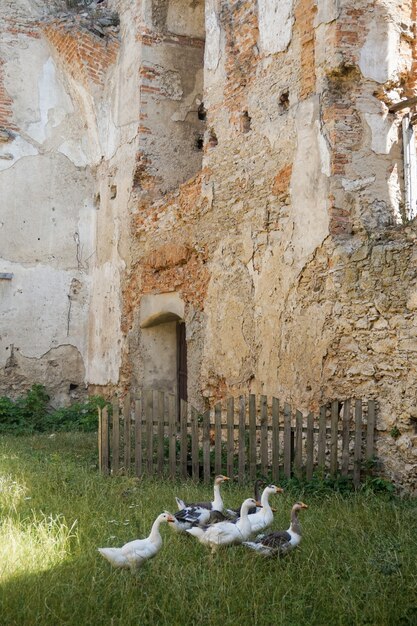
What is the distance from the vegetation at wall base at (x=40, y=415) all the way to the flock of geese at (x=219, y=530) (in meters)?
6.84

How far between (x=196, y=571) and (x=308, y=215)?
4360mm

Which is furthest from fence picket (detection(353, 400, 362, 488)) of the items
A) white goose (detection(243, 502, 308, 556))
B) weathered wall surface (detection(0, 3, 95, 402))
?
weathered wall surface (detection(0, 3, 95, 402))

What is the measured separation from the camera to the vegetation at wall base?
12219 mm

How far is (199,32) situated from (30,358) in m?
6.05

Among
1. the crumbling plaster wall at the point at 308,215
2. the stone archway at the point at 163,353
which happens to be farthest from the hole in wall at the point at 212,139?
the stone archway at the point at 163,353

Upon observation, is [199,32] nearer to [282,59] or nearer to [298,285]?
[282,59]

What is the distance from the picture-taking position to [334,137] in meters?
7.60

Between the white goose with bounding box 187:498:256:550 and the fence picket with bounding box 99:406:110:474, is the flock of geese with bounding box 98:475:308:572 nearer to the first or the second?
the white goose with bounding box 187:498:256:550

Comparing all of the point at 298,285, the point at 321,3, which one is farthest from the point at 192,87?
the point at 298,285

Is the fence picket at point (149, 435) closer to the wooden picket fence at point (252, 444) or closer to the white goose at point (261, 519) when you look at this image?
the wooden picket fence at point (252, 444)

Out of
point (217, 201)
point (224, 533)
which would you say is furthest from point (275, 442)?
point (217, 201)

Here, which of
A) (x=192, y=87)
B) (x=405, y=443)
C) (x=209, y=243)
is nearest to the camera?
(x=405, y=443)

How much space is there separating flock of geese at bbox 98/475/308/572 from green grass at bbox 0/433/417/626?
0.29ft

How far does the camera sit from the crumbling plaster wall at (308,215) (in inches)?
278
